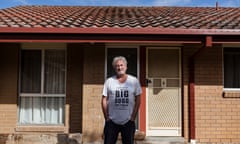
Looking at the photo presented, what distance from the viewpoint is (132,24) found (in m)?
7.25

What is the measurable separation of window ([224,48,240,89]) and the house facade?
0.07 ft

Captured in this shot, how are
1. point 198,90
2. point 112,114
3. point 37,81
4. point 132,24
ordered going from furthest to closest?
point 37,81 < point 198,90 < point 132,24 < point 112,114

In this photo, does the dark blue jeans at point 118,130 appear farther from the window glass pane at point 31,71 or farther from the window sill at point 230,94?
the window glass pane at point 31,71

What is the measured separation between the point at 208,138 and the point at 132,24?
3088mm

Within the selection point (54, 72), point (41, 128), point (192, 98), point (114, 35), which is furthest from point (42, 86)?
point (192, 98)

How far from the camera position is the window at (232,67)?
25.9 ft

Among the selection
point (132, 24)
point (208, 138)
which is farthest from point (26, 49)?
point (208, 138)

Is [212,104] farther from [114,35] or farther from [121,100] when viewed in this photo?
[121,100]

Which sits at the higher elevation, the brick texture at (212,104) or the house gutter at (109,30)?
the house gutter at (109,30)

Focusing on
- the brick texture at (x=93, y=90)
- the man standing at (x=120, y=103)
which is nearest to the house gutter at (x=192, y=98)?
the brick texture at (x=93, y=90)

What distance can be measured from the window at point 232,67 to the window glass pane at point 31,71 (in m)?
4.47

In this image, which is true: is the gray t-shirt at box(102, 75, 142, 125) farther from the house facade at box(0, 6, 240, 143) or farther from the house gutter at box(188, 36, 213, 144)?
the house gutter at box(188, 36, 213, 144)

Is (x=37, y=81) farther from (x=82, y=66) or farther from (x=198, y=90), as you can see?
(x=198, y=90)

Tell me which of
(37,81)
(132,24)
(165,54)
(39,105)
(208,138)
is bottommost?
(208,138)
